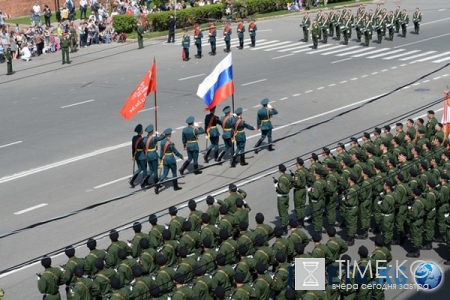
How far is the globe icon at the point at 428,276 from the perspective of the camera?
15.7 meters

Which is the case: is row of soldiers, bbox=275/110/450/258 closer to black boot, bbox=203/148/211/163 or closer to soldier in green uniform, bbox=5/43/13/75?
black boot, bbox=203/148/211/163

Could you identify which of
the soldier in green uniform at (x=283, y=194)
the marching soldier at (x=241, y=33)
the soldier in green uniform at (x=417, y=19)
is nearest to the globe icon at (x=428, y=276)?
the soldier in green uniform at (x=283, y=194)

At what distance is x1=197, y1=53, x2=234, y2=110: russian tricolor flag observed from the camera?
70.8 ft

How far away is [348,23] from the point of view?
41406mm

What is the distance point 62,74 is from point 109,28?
371 inches

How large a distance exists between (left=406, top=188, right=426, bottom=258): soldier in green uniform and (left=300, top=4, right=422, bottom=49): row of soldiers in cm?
2381

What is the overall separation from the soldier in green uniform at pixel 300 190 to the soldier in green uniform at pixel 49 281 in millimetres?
6065

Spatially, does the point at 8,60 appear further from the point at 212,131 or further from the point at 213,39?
the point at 212,131

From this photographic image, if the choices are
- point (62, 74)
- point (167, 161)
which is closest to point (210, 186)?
→ point (167, 161)

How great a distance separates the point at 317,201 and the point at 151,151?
4831 millimetres

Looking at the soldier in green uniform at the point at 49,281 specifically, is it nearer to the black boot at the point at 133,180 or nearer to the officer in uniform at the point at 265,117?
the black boot at the point at 133,180

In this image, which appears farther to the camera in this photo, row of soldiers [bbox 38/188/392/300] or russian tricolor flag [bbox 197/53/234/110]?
russian tricolor flag [bbox 197/53/234/110]

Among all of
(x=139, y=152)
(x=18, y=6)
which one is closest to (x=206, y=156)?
(x=139, y=152)

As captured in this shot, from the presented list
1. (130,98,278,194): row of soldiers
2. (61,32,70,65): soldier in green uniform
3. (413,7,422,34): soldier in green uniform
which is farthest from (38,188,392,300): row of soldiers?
(413,7,422,34): soldier in green uniform
